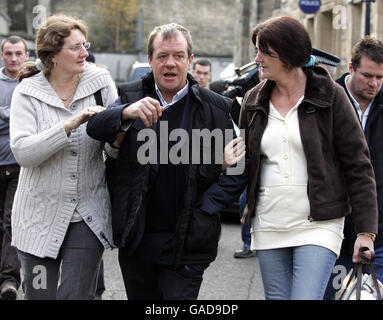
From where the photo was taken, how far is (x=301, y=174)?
3.81 metres

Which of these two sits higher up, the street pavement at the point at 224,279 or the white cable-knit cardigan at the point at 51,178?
the white cable-knit cardigan at the point at 51,178

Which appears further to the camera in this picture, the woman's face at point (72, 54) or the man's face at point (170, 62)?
the woman's face at point (72, 54)

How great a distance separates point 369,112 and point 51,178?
6.68 ft

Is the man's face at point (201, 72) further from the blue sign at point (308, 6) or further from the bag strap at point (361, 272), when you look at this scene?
the bag strap at point (361, 272)

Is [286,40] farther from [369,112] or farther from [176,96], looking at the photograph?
[369,112]

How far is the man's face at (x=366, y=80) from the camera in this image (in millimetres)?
A: 4801

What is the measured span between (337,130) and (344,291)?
0.80 meters

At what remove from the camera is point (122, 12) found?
52.1 meters

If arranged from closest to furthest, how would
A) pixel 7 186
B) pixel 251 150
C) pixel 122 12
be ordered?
pixel 251 150, pixel 7 186, pixel 122 12

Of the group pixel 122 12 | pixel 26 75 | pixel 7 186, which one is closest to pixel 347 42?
pixel 7 186

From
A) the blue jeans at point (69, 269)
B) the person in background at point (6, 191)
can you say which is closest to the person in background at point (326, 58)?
the blue jeans at point (69, 269)

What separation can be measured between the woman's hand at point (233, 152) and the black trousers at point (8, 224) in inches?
128
